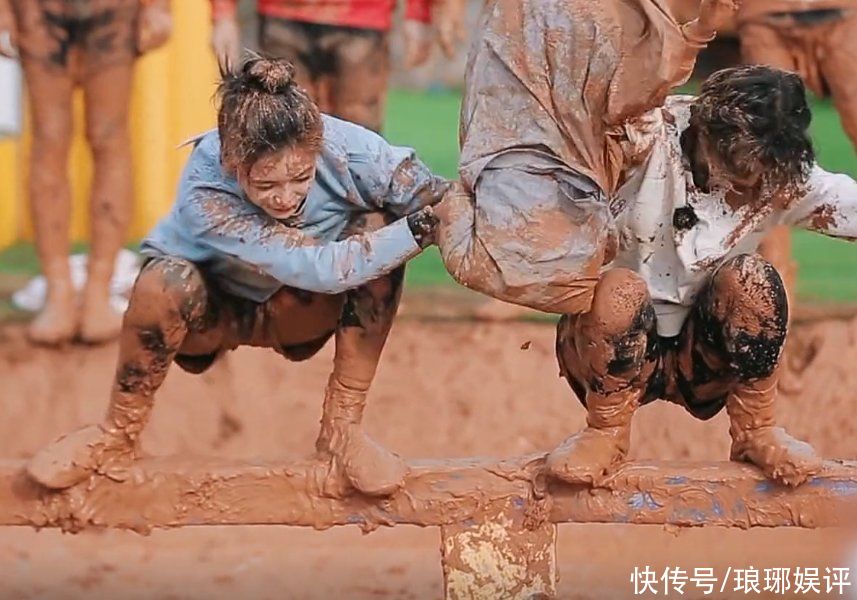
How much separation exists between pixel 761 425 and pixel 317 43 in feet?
5.04

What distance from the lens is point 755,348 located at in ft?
5.95

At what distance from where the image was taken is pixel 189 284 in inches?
71.8

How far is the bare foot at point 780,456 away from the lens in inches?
72.1

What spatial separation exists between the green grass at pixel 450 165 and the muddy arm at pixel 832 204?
1.46 m

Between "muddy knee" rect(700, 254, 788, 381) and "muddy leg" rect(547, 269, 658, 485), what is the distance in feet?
0.28

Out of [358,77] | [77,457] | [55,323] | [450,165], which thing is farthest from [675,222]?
[450,165]

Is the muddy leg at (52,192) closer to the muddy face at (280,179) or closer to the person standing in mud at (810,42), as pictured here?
the person standing in mud at (810,42)

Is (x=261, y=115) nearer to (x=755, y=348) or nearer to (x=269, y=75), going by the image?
(x=269, y=75)

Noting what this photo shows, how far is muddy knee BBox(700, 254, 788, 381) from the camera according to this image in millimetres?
1797

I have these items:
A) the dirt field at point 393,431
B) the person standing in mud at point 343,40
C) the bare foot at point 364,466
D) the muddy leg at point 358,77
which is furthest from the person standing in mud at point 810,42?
the bare foot at point 364,466

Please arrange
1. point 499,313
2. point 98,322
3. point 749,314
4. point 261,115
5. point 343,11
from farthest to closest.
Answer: point 499,313 < point 98,322 < point 343,11 < point 749,314 < point 261,115

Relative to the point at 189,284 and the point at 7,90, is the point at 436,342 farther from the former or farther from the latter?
the point at 189,284

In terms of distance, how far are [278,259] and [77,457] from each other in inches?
14.5

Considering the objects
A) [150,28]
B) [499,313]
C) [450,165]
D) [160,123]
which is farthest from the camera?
[450,165]
